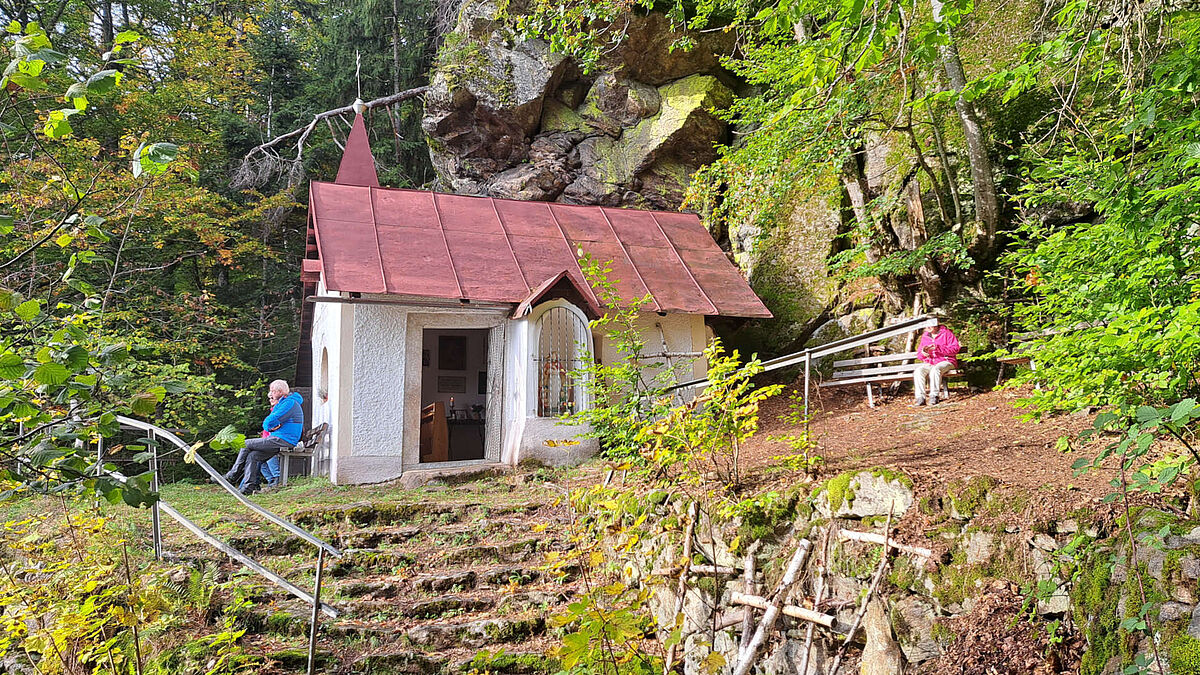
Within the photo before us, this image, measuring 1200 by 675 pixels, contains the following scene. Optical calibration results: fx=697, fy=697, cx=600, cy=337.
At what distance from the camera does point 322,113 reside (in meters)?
19.0

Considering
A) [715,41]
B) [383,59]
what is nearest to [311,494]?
[715,41]

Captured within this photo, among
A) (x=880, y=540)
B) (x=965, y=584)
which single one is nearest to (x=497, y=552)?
(x=880, y=540)

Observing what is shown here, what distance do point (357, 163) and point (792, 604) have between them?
13.3m

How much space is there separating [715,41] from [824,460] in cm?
1168

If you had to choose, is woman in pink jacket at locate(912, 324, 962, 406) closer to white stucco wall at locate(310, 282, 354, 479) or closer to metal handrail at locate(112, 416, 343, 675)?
metal handrail at locate(112, 416, 343, 675)

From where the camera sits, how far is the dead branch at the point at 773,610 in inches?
155

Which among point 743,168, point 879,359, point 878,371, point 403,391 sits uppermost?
point 743,168

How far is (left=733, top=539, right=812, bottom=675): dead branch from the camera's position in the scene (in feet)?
12.9

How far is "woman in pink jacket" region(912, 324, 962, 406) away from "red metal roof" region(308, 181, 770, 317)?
2540 mm

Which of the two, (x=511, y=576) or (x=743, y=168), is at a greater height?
(x=743, y=168)

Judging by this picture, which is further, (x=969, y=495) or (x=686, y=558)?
(x=686, y=558)

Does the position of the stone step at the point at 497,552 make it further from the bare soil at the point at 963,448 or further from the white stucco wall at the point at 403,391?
the white stucco wall at the point at 403,391

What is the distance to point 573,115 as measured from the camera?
15.6 metres

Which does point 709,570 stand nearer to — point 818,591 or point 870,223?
point 818,591
